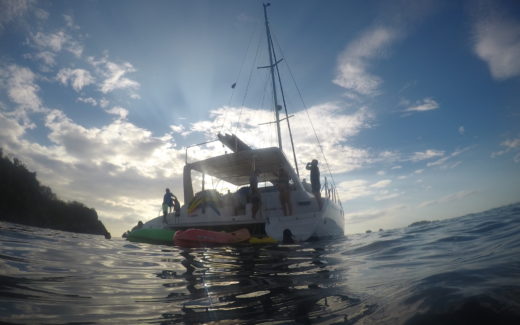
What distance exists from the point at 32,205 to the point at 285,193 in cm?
4671

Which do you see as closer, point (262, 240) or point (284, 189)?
point (262, 240)

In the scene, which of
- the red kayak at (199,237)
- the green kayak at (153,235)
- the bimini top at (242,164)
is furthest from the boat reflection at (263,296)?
the bimini top at (242,164)

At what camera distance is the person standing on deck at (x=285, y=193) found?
26.8 ft

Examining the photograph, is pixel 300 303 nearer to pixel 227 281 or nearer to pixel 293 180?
pixel 227 281

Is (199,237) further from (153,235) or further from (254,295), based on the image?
(254,295)

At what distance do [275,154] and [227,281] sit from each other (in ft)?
22.0

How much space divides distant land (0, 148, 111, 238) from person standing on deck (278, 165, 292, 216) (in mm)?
36965

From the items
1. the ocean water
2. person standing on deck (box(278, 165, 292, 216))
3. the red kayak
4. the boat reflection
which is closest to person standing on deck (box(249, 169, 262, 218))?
person standing on deck (box(278, 165, 292, 216))

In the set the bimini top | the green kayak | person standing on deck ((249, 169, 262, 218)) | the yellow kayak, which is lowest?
the yellow kayak

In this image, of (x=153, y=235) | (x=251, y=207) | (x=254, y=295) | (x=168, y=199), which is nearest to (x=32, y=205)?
(x=168, y=199)

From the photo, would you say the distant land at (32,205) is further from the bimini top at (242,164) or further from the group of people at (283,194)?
the group of people at (283,194)

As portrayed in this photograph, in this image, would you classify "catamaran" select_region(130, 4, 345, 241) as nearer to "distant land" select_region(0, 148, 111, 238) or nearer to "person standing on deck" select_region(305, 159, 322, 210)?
"person standing on deck" select_region(305, 159, 322, 210)

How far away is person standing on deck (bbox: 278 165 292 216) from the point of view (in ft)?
26.8

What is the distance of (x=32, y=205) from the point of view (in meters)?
38.4
